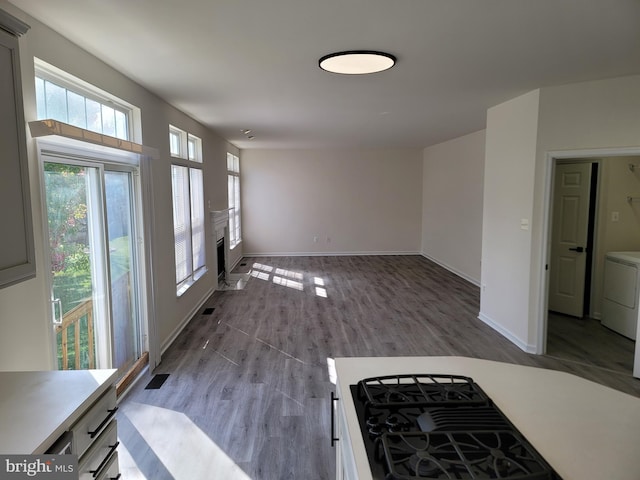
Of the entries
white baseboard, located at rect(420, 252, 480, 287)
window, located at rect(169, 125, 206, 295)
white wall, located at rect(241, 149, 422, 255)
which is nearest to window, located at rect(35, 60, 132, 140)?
window, located at rect(169, 125, 206, 295)

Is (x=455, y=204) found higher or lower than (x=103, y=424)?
higher

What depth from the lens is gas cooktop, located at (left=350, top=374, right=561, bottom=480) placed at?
94cm

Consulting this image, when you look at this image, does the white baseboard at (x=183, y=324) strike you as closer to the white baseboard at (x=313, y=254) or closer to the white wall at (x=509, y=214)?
the white baseboard at (x=313, y=254)

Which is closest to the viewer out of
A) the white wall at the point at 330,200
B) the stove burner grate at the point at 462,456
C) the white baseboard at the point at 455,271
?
the stove burner grate at the point at 462,456

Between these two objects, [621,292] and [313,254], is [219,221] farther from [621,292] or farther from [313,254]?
[621,292]

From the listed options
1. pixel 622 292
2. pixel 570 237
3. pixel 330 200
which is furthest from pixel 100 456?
pixel 330 200

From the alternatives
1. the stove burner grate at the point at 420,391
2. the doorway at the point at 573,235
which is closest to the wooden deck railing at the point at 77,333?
the stove burner grate at the point at 420,391

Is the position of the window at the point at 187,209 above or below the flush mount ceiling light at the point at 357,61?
below

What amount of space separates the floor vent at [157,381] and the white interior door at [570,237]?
4774 mm

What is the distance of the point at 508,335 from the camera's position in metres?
4.28

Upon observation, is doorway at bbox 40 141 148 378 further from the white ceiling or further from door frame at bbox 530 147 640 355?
door frame at bbox 530 147 640 355

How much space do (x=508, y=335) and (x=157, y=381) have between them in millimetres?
3587

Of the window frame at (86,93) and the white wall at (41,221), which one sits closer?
the white wall at (41,221)

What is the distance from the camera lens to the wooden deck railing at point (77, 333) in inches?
96.9
